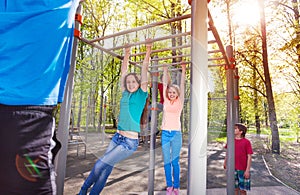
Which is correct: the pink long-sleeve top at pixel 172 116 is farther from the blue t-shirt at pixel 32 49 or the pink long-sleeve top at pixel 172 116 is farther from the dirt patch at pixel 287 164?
the dirt patch at pixel 287 164

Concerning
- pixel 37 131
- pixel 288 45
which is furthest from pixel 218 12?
pixel 37 131

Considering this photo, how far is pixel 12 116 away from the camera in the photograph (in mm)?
528

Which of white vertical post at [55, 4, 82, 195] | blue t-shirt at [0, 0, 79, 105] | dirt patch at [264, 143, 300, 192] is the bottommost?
dirt patch at [264, 143, 300, 192]

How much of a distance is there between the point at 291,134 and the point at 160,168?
13.6ft

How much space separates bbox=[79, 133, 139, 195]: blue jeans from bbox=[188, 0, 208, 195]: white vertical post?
896mm

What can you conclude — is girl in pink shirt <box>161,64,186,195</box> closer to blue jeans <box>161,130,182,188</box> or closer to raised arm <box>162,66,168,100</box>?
blue jeans <box>161,130,182,188</box>

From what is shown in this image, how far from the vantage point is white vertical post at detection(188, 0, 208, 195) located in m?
0.81

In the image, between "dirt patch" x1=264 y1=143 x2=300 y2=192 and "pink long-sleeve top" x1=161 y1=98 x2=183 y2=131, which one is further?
"dirt patch" x1=264 y1=143 x2=300 y2=192

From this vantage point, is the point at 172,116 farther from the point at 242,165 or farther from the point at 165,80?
the point at 242,165

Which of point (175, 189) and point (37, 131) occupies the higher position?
point (37, 131)

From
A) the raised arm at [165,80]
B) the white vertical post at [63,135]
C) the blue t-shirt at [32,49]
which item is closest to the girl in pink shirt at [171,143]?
the raised arm at [165,80]

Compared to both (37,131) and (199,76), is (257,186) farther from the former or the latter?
(37,131)

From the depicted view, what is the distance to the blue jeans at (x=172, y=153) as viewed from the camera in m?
2.28

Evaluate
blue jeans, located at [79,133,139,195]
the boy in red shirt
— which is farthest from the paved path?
blue jeans, located at [79,133,139,195]
